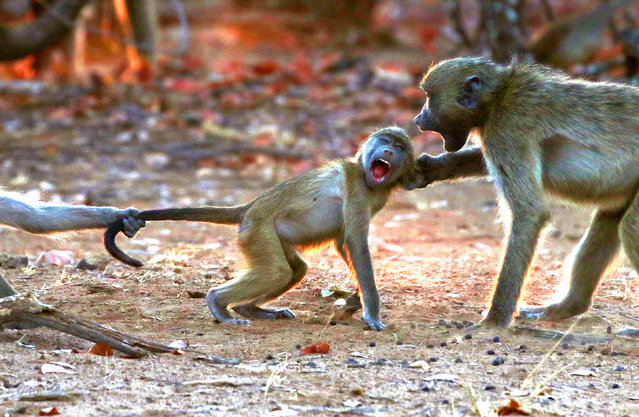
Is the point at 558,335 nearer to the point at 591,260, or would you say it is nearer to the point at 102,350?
the point at 591,260

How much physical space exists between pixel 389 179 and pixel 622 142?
4.04ft

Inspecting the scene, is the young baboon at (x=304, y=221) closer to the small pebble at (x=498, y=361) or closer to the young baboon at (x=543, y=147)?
the young baboon at (x=543, y=147)

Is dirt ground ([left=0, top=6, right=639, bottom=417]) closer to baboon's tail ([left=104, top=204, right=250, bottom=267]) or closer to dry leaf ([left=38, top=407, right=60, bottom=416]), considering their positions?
dry leaf ([left=38, top=407, right=60, bottom=416])

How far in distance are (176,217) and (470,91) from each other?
5.56ft

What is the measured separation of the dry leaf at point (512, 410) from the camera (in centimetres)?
365

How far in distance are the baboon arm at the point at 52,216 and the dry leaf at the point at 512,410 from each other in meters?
2.34

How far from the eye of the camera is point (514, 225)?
504 centimetres

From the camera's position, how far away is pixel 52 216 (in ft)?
16.8

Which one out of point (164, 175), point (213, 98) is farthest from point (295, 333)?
point (213, 98)

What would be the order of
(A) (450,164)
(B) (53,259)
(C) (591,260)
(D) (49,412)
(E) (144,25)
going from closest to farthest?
(D) (49,412) → (C) (591,260) → (A) (450,164) → (B) (53,259) → (E) (144,25)

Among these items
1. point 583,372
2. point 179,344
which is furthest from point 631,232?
point 179,344

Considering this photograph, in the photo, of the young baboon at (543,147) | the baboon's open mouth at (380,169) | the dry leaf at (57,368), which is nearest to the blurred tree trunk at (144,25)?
the baboon's open mouth at (380,169)

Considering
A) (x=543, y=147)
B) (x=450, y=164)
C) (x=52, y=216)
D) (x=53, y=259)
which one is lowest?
(x=53, y=259)

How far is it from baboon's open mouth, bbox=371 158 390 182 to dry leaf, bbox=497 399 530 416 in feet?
6.19
